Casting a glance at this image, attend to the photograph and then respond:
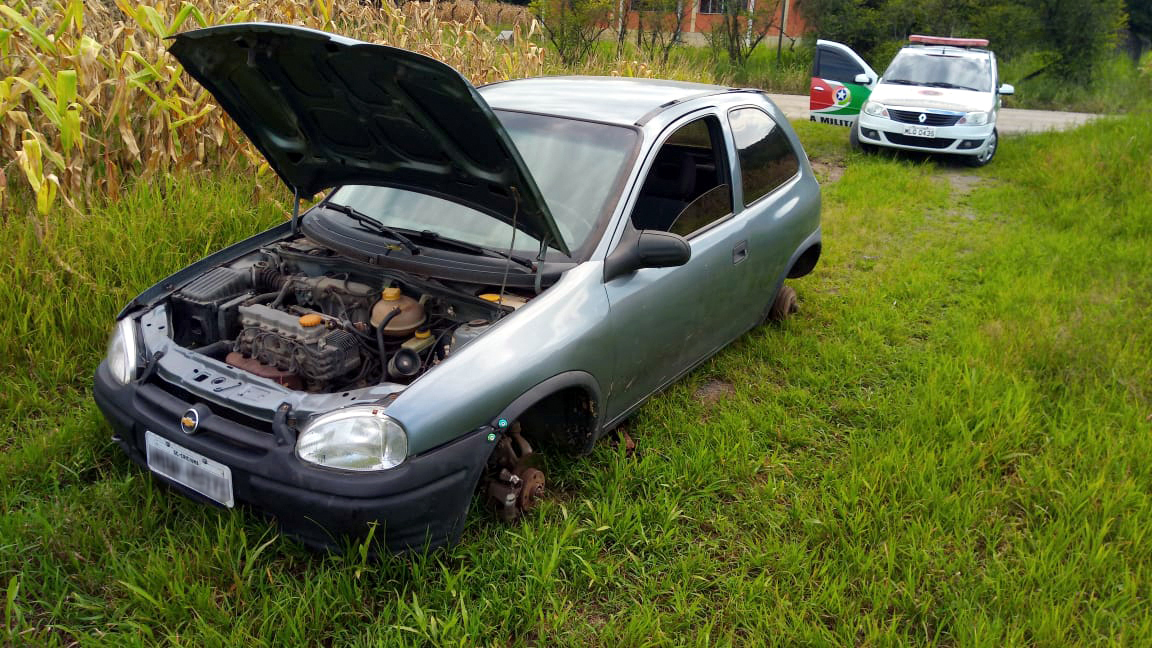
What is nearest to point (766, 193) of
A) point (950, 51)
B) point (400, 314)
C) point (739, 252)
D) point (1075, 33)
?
point (739, 252)

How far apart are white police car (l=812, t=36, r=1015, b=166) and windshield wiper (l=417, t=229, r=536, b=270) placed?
931 cm

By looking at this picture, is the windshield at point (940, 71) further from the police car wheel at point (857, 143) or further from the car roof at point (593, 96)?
the car roof at point (593, 96)

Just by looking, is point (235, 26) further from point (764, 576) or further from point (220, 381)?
point (764, 576)

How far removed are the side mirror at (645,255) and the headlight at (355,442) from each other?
1140mm

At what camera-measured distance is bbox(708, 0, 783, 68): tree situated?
21953 millimetres

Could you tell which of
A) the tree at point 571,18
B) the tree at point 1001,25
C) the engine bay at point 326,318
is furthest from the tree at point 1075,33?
the engine bay at point 326,318

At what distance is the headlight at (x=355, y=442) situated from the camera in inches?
101

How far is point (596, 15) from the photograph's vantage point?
59.2 feet

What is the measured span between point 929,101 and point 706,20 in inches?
612

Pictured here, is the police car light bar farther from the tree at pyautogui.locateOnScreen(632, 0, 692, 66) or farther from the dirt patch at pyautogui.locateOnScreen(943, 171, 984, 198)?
the tree at pyautogui.locateOnScreen(632, 0, 692, 66)

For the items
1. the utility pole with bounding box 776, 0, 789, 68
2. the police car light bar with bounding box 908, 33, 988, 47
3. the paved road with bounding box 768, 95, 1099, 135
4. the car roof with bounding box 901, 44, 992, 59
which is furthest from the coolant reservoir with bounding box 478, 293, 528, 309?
the utility pole with bounding box 776, 0, 789, 68

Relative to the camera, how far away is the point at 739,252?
13.6 feet

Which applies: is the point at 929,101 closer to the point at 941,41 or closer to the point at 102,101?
the point at 941,41

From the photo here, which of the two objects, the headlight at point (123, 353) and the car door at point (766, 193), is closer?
the headlight at point (123, 353)
